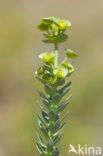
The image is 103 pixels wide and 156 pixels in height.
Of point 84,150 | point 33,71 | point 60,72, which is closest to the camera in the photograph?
point 60,72

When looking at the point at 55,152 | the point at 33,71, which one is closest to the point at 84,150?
the point at 55,152

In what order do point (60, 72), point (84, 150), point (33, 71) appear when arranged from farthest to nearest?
point (33, 71)
point (84, 150)
point (60, 72)

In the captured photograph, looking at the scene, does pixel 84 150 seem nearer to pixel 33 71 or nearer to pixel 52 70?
pixel 52 70

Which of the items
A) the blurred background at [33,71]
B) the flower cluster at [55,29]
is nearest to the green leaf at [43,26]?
the flower cluster at [55,29]

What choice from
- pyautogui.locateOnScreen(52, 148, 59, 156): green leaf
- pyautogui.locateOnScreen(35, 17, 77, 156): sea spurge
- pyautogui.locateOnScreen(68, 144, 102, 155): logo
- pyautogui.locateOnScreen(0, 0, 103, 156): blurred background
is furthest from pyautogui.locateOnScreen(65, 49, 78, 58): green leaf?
pyautogui.locateOnScreen(0, 0, 103, 156): blurred background

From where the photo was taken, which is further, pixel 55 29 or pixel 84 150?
pixel 84 150

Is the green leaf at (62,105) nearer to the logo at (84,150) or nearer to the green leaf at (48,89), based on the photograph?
the green leaf at (48,89)

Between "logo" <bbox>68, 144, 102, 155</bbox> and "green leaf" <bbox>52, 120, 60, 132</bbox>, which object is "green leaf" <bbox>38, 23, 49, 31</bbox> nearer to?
"green leaf" <bbox>52, 120, 60, 132</bbox>
